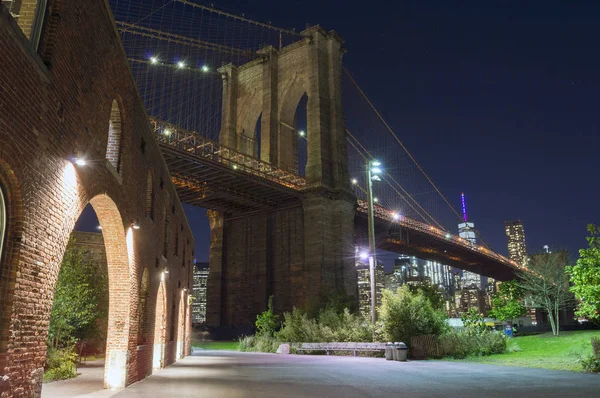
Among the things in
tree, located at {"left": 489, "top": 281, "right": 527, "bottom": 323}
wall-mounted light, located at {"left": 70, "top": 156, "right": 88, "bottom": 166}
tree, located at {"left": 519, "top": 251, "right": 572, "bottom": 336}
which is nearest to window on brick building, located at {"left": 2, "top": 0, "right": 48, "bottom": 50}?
wall-mounted light, located at {"left": 70, "top": 156, "right": 88, "bottom": 166}

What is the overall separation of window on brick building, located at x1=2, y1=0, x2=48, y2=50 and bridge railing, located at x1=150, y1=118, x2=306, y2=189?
27884 millimetres

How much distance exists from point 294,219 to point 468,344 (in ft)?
75.9

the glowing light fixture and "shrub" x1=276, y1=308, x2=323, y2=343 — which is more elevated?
the glowing light fixture

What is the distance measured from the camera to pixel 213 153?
123 ft

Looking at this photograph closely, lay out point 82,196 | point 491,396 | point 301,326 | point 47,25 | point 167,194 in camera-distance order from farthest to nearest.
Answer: point 301,326 → point 167,194 → point 491,396 → point 82,196 → point 47,25

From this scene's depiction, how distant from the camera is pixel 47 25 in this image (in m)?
6.48

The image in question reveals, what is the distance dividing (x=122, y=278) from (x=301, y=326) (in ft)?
67.3

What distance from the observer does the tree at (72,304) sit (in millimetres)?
15008

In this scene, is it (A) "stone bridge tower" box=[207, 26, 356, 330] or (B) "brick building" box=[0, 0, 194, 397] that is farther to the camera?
(A) "stone bridge tower" box=[207, 26, 356, 330]

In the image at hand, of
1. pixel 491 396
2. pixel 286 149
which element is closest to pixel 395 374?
pixel 491 396

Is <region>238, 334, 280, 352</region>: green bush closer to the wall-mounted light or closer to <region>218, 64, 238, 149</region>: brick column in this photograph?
<region>218, 64, 238, 149</region>: brick column

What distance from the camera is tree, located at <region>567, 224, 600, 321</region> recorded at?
1496 cm

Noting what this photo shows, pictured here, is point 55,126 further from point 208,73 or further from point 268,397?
point 208,73

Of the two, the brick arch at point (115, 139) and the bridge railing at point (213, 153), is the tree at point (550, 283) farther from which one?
the brick arch at point (115, 139)
